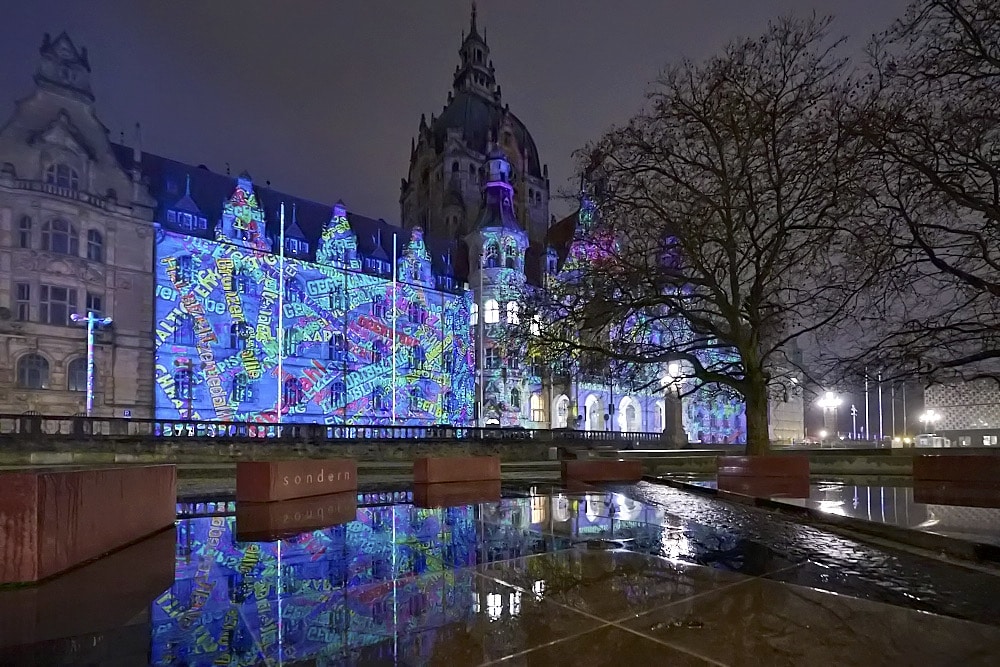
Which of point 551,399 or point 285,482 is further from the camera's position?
point 551,399

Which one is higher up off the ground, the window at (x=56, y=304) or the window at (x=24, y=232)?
the window at (x=24, y=232)

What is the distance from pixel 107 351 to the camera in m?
33.4

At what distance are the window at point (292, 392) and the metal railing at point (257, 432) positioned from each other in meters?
5.26

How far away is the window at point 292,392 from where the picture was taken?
41.0m

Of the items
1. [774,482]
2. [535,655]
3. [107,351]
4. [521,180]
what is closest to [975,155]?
[774,482]

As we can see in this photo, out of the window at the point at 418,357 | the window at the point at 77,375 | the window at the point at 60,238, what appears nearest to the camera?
the window at the point at 77,375

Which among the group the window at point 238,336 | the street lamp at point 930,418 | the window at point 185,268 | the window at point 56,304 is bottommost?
the street lamp at point 930,418

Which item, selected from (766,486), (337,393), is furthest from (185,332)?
(766,486)

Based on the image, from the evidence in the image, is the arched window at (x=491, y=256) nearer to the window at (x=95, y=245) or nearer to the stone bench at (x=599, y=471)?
the window at (x=95, y=245)

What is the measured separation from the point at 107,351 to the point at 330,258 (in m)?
16.4

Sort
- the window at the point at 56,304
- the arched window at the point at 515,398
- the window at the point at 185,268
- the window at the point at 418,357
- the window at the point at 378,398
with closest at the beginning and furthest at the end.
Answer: the window at the point at 56,304, the window at the point at 185,268, the window at the point at 378,398, the window at the point at 418,357, the arched window at the point at 515,398

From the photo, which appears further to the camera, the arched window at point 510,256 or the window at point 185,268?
the arched window at point 510,256

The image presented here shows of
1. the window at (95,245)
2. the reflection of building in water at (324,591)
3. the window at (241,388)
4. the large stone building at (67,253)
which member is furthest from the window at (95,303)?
the reflection of building in water at (324,591)

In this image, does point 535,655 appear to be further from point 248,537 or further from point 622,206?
point 622,206
